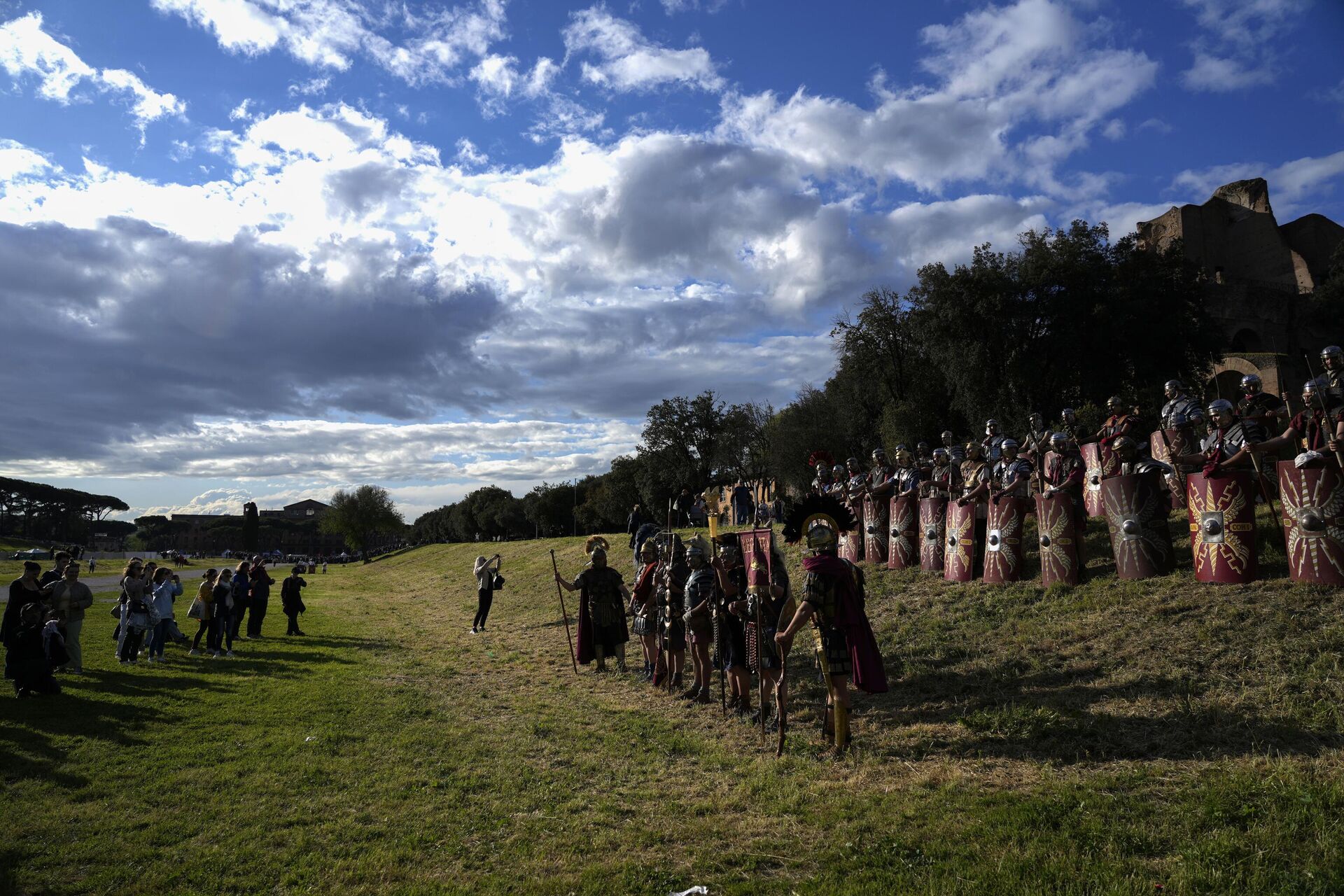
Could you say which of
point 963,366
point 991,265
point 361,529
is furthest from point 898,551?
point 361,529

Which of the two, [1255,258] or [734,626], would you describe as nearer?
[734,626]

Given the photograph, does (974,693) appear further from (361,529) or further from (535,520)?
(361,529)

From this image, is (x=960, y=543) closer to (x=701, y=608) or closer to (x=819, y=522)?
(x=701, y=608)

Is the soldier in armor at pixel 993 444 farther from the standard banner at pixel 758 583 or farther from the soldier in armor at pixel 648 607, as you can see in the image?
the soldier in armor at pixel 648 607

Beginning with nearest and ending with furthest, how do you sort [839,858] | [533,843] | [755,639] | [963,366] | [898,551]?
[839,858], [533,843], [755,639], [898,551], [963,366]

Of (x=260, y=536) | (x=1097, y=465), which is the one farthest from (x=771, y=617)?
(x=260, y=536)

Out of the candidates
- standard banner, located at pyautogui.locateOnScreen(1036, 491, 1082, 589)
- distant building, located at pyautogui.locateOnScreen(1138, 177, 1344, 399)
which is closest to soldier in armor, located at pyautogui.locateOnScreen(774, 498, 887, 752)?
standard banner, located at pyautogui.locateOnScreen(1036, 491, 1082, 589)

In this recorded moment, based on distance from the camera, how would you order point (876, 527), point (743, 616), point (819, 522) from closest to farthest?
1. point (819, 522)
2. point (743, 616)
3. point (876, 527)

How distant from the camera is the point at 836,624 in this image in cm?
716

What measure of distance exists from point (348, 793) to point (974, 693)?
6292mm

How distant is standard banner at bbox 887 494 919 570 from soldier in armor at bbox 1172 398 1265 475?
4.86 m

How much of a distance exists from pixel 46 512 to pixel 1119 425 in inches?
5168

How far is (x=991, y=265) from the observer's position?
109 ft

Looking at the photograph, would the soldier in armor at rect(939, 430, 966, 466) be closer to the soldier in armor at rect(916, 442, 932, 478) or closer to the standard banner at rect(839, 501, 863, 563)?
the soldier in armor at rect(916, 442, 932, 478)
